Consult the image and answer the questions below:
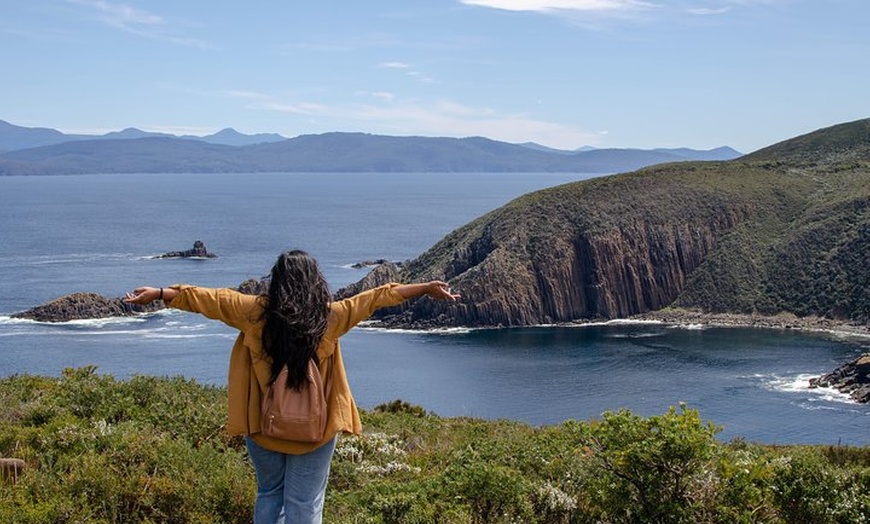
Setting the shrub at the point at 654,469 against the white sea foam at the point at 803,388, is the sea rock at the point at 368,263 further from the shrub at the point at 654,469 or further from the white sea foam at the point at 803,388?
the shrub at the point at 654,469

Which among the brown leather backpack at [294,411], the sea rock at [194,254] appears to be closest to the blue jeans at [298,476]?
the brown leather backpack at [294,411]

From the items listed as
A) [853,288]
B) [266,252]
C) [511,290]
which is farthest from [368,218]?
[853,288]

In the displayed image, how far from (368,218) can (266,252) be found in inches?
2751

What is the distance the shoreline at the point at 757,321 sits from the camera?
91.6 metres

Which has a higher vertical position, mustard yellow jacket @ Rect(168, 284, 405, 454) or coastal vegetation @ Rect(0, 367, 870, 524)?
mustard yellow jacket @ Rect(168, 284, 405, 454)

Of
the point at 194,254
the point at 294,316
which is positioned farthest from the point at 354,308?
the point at 194,254

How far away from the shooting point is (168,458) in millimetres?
8375

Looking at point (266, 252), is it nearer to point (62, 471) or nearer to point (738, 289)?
point (738, 289)

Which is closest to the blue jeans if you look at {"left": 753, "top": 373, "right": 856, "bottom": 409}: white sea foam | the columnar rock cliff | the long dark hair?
the long dark hair

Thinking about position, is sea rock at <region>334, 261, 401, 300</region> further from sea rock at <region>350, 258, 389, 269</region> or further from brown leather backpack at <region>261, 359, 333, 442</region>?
brown leather backpack at <region>261, 359, 333, 442</region>

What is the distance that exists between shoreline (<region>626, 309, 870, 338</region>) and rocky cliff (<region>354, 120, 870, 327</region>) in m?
1.76

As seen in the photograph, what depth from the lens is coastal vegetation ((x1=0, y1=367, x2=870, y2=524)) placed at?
7.70 metres

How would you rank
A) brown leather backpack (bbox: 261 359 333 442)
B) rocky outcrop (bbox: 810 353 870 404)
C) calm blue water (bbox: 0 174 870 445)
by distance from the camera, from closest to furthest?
brown leather backpack (bbox: 261 359 333 442), calm blue water (bbox: 0 174 870 445), rocky outcrop (bbox: 810 353 870 404)

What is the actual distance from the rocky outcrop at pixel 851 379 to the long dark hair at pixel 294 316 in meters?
63.5
